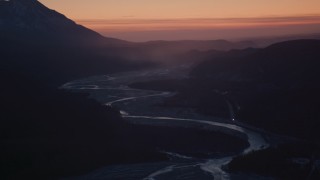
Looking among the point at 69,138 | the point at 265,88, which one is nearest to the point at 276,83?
the point at 265,88

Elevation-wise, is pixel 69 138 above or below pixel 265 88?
below

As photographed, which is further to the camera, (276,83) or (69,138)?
(276,83)

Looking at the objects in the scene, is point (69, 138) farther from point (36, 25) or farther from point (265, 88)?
point (36, 25)

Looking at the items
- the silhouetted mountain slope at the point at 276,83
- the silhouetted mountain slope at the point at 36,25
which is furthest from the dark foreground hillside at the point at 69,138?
the silhouetted mountain slope at the point at 36,25

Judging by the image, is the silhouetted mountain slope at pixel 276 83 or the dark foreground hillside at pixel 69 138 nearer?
the dark foreground hillside at pixel 69 138

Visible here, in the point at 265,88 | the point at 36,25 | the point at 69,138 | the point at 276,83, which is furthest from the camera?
the point at 36,25

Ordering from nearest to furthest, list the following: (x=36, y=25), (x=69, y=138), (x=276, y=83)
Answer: (x=69, y=138), (x=276, y=83), (x=36, y=25)

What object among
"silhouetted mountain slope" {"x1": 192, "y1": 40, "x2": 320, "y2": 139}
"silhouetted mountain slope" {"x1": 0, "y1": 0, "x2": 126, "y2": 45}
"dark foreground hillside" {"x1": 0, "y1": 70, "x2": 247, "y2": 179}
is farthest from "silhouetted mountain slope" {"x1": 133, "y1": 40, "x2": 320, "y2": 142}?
"silhouetted mountain slope" {"x1": 0, "y1": 0, "x2": 126, "y2": 45}

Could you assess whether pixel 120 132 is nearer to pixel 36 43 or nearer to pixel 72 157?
pixel 72 157

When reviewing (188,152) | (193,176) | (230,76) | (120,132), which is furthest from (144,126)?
(230,76)

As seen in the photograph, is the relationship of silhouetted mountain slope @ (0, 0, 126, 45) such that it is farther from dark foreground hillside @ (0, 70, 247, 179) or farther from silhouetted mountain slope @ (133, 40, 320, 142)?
dark foreground hillside @ (0, 70, 247, 179)

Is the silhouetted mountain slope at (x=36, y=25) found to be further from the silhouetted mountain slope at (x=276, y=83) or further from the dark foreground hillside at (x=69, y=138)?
the dark foreground hillside at (x=69, y=138)

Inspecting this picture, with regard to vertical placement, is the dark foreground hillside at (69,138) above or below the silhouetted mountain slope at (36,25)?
below
